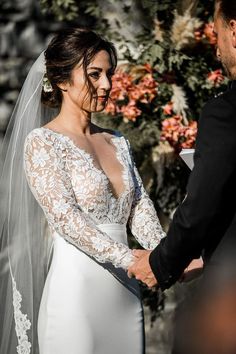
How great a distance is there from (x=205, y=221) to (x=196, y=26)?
9.00 feet

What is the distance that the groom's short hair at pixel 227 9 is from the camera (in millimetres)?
3504

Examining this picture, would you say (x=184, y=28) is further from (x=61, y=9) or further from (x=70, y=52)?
(x=70, y=52)

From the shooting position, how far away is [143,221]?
174 inches

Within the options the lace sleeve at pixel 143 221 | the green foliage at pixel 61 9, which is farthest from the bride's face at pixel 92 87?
the green foliage at pixel 61 9

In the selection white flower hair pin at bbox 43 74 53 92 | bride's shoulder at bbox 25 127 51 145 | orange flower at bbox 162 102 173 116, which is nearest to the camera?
bride's shoulder at bbox 25 127 51 145

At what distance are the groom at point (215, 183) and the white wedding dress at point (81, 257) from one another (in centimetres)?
58

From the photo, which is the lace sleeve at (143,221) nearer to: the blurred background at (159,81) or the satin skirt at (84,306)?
the satin skirt at (84,306)

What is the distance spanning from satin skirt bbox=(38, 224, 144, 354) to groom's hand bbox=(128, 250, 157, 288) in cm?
21

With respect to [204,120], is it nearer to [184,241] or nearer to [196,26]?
[184,241]

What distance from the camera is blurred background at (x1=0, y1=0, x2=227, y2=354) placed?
236 inches

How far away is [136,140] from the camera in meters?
6.08

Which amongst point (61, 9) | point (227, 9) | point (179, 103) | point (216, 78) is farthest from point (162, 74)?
point (227, 9)

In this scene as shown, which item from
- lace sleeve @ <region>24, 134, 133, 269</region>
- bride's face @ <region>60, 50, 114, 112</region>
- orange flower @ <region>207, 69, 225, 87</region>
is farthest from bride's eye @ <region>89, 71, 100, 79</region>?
orange flower @ <region>207, 69, 225, 87</region>

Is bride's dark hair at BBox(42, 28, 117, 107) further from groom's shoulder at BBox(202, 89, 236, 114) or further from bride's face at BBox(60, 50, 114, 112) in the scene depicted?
→ groom's shoulder at BBox(202, 89, 236, 114)
